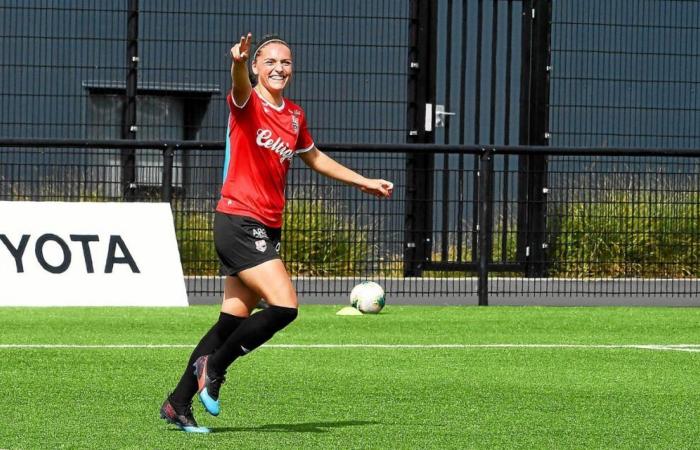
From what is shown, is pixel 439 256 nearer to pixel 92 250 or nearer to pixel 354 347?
pixel 92 250

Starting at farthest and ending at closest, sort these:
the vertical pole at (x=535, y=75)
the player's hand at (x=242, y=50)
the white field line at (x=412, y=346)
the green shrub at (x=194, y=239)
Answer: the vertical pole at (x=535, y=75) → the green shrub at (x=194, y=239) → the white field line at (x=412, y=346) → the player's hand at (x=242, y=50)

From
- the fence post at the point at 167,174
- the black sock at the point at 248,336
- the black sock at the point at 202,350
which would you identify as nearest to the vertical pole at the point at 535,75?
the fence post at the point at 167,174

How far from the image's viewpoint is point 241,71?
20.7 ft

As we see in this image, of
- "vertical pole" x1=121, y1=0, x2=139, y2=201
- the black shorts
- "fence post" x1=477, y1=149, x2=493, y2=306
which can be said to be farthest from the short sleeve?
"vertical pole" x1=121, y1=0, x2=139, y2=201

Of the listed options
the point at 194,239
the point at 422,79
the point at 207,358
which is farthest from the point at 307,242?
the point at 207,358

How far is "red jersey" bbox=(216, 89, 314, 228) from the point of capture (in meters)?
6.57

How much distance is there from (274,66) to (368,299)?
6438mm

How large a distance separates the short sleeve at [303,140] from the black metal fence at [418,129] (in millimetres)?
6950

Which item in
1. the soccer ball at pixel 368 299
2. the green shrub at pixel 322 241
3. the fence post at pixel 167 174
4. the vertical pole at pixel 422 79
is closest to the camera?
the soccer ball at pixel 368 299

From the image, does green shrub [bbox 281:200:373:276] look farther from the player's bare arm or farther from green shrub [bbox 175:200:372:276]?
the player's bare arm

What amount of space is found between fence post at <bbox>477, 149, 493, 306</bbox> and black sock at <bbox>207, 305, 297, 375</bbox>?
7959 millimetres

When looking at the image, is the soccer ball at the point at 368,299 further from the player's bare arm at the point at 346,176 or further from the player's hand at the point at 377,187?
the player's hand at the point at 377,187

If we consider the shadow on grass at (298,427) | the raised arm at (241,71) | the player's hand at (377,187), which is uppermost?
the raised arm at (241,71)

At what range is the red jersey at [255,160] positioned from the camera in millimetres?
6574
